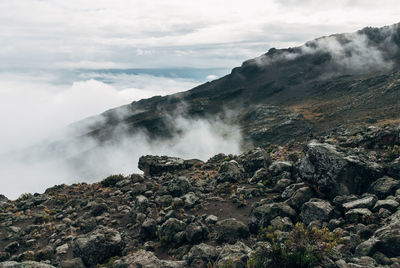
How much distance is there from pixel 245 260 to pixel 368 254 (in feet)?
16.1

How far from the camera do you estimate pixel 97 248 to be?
56.1 feet

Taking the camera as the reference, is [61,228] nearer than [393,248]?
No

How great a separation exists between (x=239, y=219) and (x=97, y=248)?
986 centimetres

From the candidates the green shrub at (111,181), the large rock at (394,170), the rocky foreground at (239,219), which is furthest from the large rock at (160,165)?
the large rock at (394,170)

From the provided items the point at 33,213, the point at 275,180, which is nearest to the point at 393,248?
the point at 275,180

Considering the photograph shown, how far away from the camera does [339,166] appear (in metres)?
18.3

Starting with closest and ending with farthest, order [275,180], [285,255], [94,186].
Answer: [285,255] → [275,180] → [94,186]

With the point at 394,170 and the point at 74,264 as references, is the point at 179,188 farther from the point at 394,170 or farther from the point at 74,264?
the point at 394,170

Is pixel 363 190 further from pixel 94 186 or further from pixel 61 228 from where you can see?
pixel 94 186

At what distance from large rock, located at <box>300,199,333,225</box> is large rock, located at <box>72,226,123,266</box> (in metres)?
11.8

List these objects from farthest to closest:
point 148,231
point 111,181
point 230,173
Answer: point 111,181, point 230,173, point 148,231

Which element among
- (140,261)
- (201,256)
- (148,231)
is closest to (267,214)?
(201,256)

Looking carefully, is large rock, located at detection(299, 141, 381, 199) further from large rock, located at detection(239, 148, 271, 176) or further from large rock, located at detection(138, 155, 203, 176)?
large rock, located at detection(138, 155, 203, 176)

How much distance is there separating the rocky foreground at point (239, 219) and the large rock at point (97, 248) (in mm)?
60
